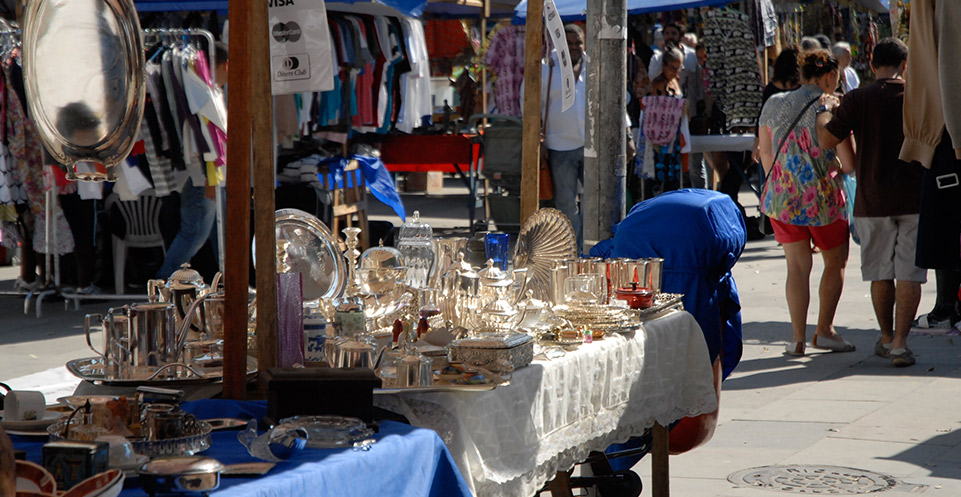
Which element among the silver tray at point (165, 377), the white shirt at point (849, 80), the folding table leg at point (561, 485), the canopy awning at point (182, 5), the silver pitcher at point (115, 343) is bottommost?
the folding table leg at point (561, 485)

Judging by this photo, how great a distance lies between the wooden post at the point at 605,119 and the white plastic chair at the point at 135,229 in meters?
4.96

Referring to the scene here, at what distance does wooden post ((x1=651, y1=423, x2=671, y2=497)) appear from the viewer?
4082 mm

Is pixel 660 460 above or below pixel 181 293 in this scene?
below

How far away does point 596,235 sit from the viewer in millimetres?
5207

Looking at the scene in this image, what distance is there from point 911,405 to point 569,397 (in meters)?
3.38

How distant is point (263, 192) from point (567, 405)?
3.64ft

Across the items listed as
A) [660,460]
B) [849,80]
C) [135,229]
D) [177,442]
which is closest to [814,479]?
[660,460]

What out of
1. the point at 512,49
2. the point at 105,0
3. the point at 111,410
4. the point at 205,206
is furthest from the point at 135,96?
the point at 512,49

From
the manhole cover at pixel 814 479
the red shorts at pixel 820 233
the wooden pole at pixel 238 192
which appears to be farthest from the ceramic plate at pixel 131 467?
the red shorts at pixel 820 233

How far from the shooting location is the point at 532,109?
4.50m

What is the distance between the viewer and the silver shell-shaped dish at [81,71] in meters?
3.00

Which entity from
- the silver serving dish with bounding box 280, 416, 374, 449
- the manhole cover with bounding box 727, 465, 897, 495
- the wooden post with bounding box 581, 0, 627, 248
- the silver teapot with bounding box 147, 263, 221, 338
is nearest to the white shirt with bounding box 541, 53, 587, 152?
the wooden post with bounding box 581, 0, 627, 248

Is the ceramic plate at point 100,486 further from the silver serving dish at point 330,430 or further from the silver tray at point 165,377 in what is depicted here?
the silver tray at point 165,377

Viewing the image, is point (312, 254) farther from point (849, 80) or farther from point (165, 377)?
point (849, 80)
